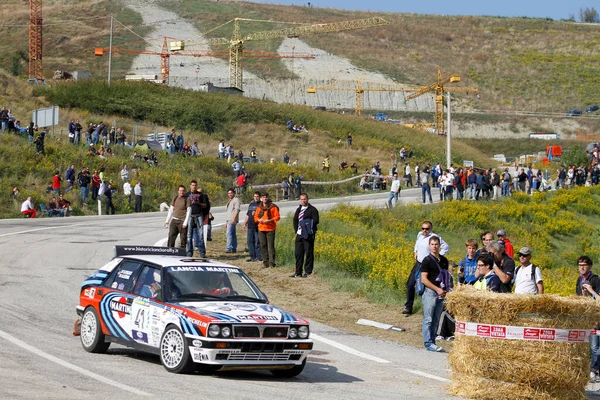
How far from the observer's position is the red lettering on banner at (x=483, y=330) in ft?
34.9

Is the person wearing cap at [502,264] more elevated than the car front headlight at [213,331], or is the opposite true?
the person wearing cap at [502,264]

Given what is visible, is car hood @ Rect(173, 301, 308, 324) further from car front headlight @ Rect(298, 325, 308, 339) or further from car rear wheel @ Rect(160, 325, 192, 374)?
car rear wheel @ Rect(160, 325, 192, 374)

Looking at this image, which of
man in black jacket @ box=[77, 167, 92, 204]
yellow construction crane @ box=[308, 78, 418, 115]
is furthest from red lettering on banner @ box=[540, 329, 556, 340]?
yellow construction crane @ box=[308, 78, 418, 115]

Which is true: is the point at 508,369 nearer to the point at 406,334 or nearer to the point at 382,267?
the point at 406,334

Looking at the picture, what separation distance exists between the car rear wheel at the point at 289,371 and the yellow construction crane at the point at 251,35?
349 feet

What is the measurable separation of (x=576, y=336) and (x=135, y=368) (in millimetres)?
5216

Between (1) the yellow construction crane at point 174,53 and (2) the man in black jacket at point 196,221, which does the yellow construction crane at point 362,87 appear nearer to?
(1) the yellow construction crane at point 174,53

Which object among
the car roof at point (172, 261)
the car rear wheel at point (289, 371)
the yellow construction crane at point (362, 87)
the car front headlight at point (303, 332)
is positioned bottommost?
the car rear wheel at point (289, 371)

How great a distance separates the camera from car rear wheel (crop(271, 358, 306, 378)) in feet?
37.4

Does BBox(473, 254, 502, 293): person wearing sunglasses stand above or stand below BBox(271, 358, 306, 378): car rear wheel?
above

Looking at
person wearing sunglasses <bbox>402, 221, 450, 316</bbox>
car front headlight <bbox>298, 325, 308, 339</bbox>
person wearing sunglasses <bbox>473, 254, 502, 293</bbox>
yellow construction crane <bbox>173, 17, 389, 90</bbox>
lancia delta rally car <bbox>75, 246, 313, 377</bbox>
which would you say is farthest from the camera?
A: yellow construction crane <bbox>173, 17, 389, 90</bbox>

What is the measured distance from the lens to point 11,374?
10477mm

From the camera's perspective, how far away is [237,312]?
1119 cm

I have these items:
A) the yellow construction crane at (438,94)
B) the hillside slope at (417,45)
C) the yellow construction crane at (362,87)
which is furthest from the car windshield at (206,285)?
the yellow construction crane at (362,87)
